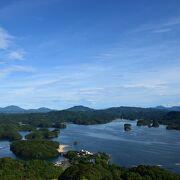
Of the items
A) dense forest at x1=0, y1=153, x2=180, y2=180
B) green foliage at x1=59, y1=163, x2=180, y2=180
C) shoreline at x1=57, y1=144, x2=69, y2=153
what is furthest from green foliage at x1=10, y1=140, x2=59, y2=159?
green foliage at x1=59, y1=163, x2=180, y2=180

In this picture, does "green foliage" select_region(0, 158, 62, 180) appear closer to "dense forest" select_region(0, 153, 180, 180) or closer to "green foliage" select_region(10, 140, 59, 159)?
"dense forest" select_region(0, 153, 180, 180)

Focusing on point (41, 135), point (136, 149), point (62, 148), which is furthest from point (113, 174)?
point (41, 135)

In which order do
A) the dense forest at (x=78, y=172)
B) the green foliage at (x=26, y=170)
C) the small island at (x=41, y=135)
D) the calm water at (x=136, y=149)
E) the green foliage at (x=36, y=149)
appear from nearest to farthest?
the dense forest at (x=78, y=172), the green foliage at (x=26, y=170), the calm water at (x=136, y=149), the green foliage at (x=36, y=149), the small island at (x=41, y=135)

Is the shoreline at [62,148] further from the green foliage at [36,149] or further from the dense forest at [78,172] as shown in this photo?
the dense forest at [78,172]

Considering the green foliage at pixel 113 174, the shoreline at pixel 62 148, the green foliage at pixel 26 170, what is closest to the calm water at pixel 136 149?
the shoreline at pixel 62 148

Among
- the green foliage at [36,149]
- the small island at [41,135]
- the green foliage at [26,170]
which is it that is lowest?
Result: the green foliage at [26,170]

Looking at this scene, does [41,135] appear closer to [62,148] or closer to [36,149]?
[62,148]

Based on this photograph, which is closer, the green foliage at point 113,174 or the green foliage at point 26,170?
the green foliage at point 113,174
